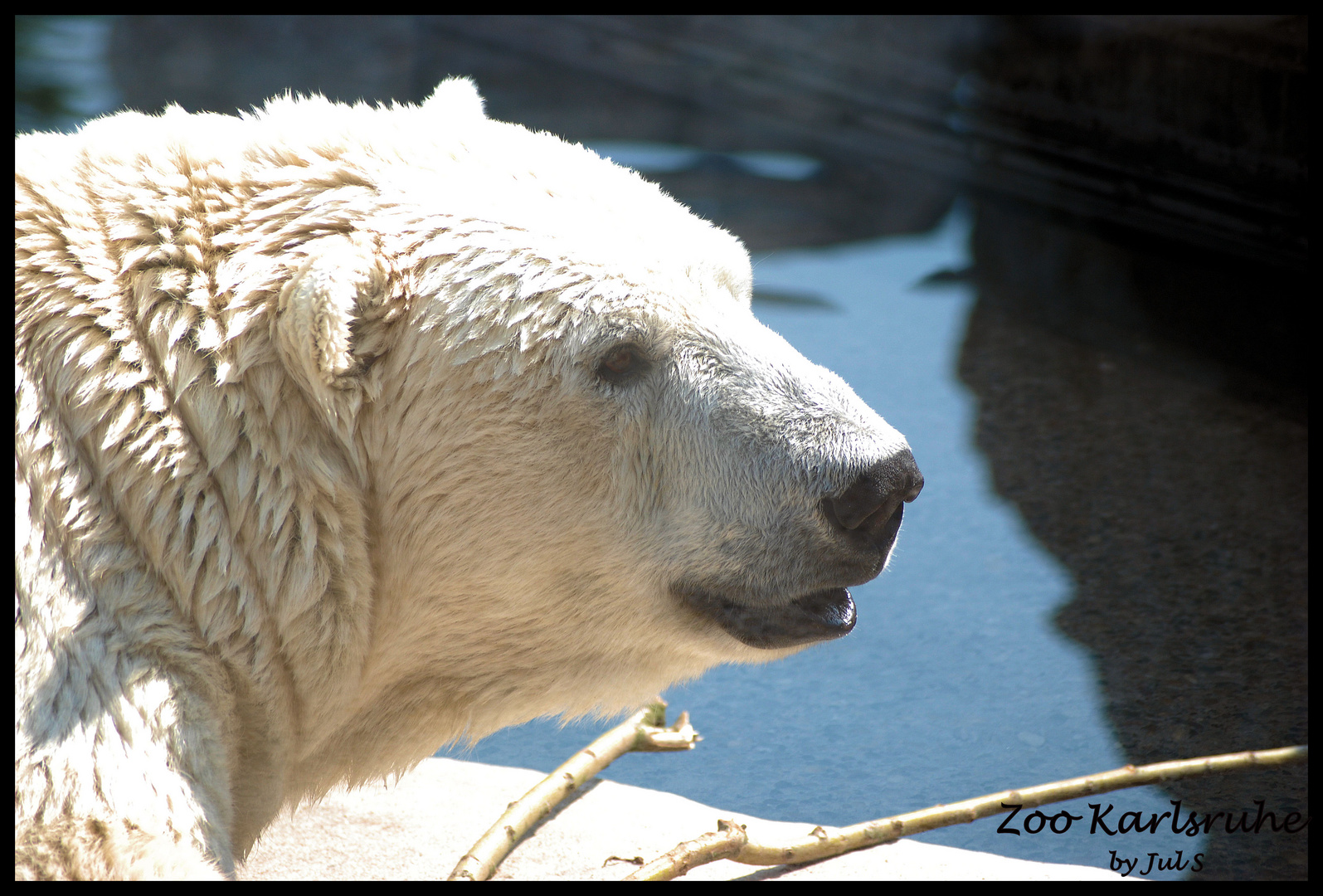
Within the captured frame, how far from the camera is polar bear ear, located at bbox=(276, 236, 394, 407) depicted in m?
1.76

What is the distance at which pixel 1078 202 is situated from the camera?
6.13 m

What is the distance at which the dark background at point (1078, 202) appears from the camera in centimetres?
307

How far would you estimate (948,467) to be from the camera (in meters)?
3.93

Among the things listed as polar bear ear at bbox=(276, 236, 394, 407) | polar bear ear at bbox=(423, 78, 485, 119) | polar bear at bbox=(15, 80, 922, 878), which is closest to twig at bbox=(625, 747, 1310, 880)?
polar bear at bbox=(15, 80, 922, 878)

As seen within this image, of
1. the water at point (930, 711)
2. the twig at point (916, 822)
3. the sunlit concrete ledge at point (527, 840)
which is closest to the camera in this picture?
the twig at point (916, 822)

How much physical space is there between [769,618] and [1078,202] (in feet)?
15.9

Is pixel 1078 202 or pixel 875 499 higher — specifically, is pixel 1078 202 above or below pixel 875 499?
below

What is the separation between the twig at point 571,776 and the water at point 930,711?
46mm

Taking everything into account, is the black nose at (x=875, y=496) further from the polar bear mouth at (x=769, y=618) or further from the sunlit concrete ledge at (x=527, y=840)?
the sunlit concrete ledge at (x=527, y=840)

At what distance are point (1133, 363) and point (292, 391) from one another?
359 cm

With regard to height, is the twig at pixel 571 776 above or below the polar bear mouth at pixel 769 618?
below

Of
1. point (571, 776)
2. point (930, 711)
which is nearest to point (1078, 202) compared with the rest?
point (930, 711)

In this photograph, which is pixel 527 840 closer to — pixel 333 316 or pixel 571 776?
pixel 571 776

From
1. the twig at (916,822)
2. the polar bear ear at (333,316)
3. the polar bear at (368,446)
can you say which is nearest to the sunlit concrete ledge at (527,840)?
the twig at (916,822)
